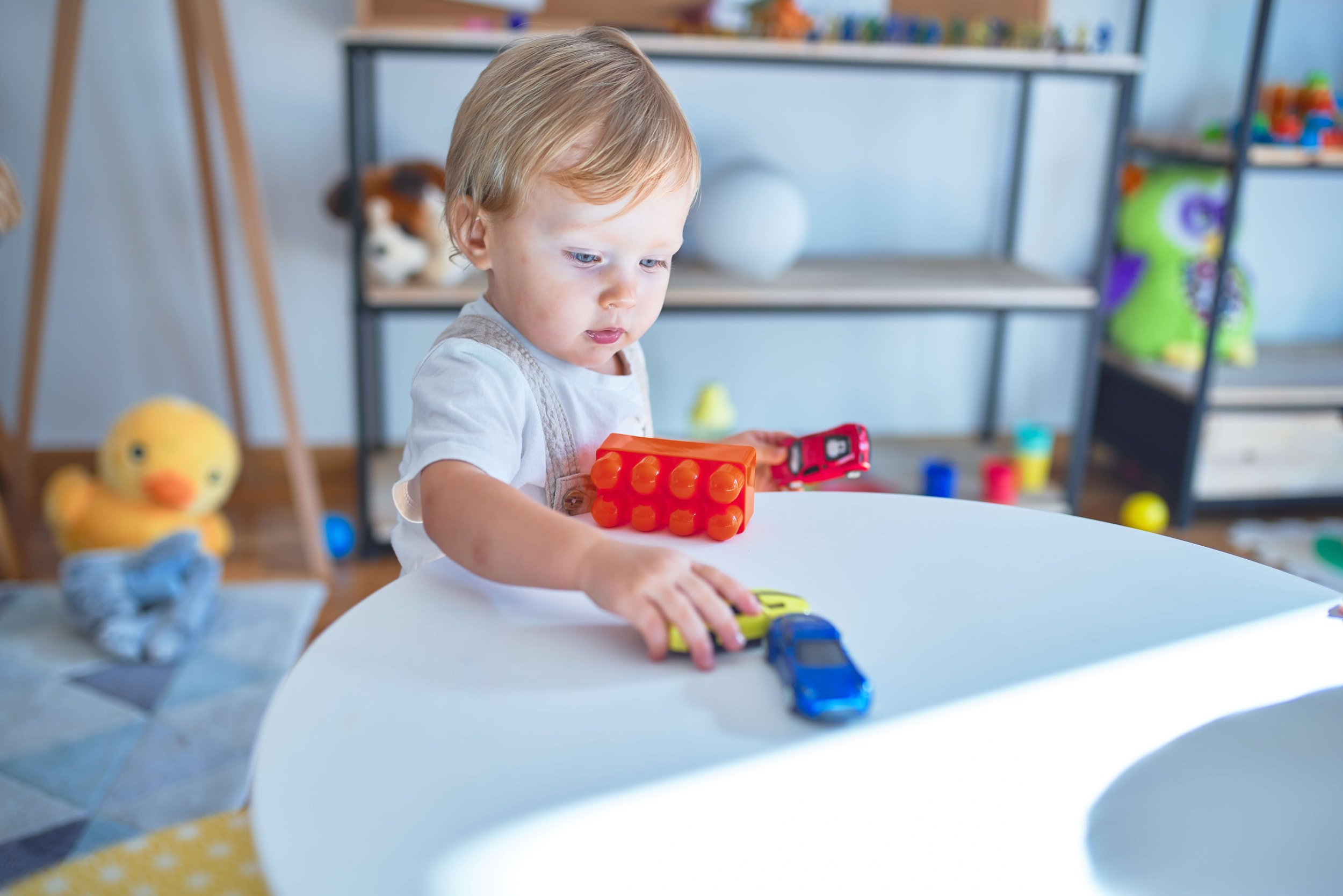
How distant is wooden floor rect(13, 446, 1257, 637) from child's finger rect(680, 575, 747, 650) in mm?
1219

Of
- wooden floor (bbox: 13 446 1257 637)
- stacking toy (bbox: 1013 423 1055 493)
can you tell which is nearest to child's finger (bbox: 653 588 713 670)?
wooden floor (bbox: 13 446 1257 637)

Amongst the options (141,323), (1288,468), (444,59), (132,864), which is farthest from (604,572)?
(1288,468)

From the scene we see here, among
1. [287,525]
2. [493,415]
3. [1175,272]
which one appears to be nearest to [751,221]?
[1175,272]

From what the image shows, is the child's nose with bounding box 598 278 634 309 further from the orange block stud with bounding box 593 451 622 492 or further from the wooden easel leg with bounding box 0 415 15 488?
the wooden easel leg with bounding box 0 415 15 488

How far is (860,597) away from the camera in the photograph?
19.5 inches

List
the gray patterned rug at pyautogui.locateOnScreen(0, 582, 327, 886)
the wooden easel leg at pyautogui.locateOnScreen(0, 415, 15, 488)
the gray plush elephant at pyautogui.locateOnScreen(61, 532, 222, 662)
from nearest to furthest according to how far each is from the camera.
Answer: the gray patterned rug at pyautogui.locateOnScreen(0, 582, 327, 886) → the gray plush elephant at pyautogui.locateOnScreen(61, 532, 222, 662) → the wooden easel leg at pyautogui.locateOnScreen(0, 415, 15, 488)

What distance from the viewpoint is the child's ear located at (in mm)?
704

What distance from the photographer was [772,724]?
395mm

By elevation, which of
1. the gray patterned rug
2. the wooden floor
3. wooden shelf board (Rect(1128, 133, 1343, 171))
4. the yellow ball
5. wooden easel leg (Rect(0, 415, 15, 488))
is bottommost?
the gray patterned rug

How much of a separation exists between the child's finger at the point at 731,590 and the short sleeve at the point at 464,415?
17 centimetres

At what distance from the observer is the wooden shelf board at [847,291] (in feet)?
5.50

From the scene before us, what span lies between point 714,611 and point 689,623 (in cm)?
1

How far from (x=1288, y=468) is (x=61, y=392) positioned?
7.54ft

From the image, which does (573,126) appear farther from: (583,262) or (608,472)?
(608,472)
